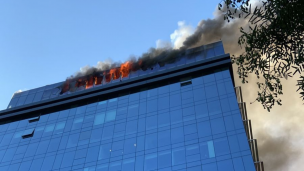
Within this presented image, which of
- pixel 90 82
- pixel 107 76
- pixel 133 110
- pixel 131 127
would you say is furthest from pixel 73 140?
pixel 107 76

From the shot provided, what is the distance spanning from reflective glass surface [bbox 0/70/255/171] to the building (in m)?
0.12

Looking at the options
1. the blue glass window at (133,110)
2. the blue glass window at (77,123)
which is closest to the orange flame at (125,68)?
the blue glass window at (133,110)

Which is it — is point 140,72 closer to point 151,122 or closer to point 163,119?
point 151,122

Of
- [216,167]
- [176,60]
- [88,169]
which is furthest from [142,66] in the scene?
[216,167]

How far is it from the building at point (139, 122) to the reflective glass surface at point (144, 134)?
0.39ft

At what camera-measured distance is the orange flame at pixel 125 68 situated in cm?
5851

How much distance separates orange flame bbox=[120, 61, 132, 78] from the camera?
2303 inches

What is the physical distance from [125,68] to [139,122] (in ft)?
45.0

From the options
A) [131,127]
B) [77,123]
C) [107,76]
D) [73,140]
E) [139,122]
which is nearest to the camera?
[131,127]

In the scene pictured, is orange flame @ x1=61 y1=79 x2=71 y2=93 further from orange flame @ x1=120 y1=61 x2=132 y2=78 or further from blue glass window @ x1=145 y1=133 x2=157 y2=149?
blue glass window @ x1=145 y1=133 x2=157 y2=149

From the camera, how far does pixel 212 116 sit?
44.7m

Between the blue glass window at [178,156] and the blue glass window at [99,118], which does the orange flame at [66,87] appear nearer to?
the blue glass window at [99,118]

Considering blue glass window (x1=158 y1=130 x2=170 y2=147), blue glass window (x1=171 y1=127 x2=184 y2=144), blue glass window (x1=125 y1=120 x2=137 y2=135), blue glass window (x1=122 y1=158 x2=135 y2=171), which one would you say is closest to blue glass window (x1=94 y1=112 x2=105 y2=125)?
blue glass window (x1=125 y1=120 x2=137 y2=135)

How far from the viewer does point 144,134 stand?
153ft
